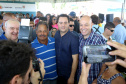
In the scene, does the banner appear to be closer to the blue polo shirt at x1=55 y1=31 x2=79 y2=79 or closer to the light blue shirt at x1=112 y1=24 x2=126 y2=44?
the light blue shirt at x1=112 y1=24 x2=126 y2=44

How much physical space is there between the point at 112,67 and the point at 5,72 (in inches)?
47.7

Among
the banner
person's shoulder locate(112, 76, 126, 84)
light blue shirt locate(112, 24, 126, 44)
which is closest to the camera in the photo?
person's shoulder locate(112, 76, 126, 84)

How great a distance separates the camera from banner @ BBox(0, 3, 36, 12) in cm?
923

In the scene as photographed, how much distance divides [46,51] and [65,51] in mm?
301

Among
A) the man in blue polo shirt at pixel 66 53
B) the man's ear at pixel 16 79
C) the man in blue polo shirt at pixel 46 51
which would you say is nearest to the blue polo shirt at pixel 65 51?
the man in blue polo shirt at pixel 66 53

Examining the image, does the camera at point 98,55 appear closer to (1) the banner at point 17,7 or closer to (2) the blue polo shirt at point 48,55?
(2) the blue polo shirt at point 48,55

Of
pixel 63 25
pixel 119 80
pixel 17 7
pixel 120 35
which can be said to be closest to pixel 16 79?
pixel 119 80

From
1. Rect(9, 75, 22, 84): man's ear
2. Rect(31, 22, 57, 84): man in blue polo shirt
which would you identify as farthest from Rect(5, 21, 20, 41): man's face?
Rect(9, 75, 22, 84): man's ear

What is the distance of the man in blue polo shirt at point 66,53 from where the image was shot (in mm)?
1950

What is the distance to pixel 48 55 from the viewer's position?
6.08 ft

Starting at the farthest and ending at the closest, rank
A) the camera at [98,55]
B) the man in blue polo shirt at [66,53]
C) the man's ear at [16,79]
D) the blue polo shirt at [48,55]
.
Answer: the man in blue polo shirt at [66,53] < the blue polo shirt at [48,55] < the camera at [98,55] < the man's ear at [16,79]

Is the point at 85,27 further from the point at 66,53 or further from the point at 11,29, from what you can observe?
the point at 11,29

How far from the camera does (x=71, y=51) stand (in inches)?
77.9

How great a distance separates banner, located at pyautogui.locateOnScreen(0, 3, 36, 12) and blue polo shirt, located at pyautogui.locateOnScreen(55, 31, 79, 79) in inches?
335
